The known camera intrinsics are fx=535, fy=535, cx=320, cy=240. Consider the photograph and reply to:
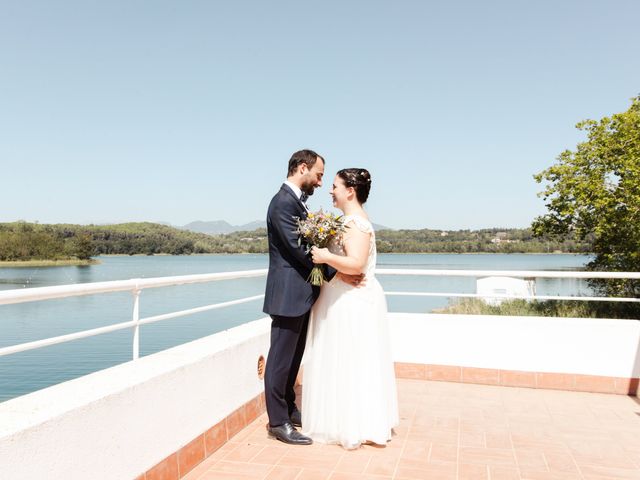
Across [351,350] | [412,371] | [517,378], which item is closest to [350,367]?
[351,350]

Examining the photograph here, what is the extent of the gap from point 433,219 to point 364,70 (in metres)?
9.02

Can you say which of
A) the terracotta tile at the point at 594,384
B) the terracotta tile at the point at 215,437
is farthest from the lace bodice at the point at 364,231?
the terracotta tile at the point at 594,384

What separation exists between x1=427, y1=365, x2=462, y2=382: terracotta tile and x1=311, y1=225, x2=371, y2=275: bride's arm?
231 centimetres

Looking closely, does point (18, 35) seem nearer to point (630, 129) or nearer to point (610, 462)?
point (630, 129)

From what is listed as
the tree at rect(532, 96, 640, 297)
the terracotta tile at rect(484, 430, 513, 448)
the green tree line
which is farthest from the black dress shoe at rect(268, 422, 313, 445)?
the green tree line

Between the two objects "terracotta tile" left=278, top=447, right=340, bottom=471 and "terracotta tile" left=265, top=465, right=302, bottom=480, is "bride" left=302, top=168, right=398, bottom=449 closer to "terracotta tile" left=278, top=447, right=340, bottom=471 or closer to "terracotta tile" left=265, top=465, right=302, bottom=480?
"terracotta tile" left=278, top=447, right=340, bottom=471

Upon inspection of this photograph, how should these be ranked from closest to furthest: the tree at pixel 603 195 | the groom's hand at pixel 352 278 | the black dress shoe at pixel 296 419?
the groom's hand at pixel 352 278
the black dress shoe at pixel 296 419
the tree at pixel 603 195

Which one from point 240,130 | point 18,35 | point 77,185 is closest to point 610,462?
point 18,35

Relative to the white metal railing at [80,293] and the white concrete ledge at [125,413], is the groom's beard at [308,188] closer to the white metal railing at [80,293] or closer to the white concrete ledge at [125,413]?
the white metal railing at [80,293]

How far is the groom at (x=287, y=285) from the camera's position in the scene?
130 inches

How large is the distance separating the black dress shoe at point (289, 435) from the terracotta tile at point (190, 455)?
53 cm

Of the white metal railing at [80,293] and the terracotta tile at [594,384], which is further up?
the white metal railing at [80,293]

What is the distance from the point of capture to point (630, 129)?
52.8 ft

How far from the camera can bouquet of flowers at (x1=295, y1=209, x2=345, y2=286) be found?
3.28 m
